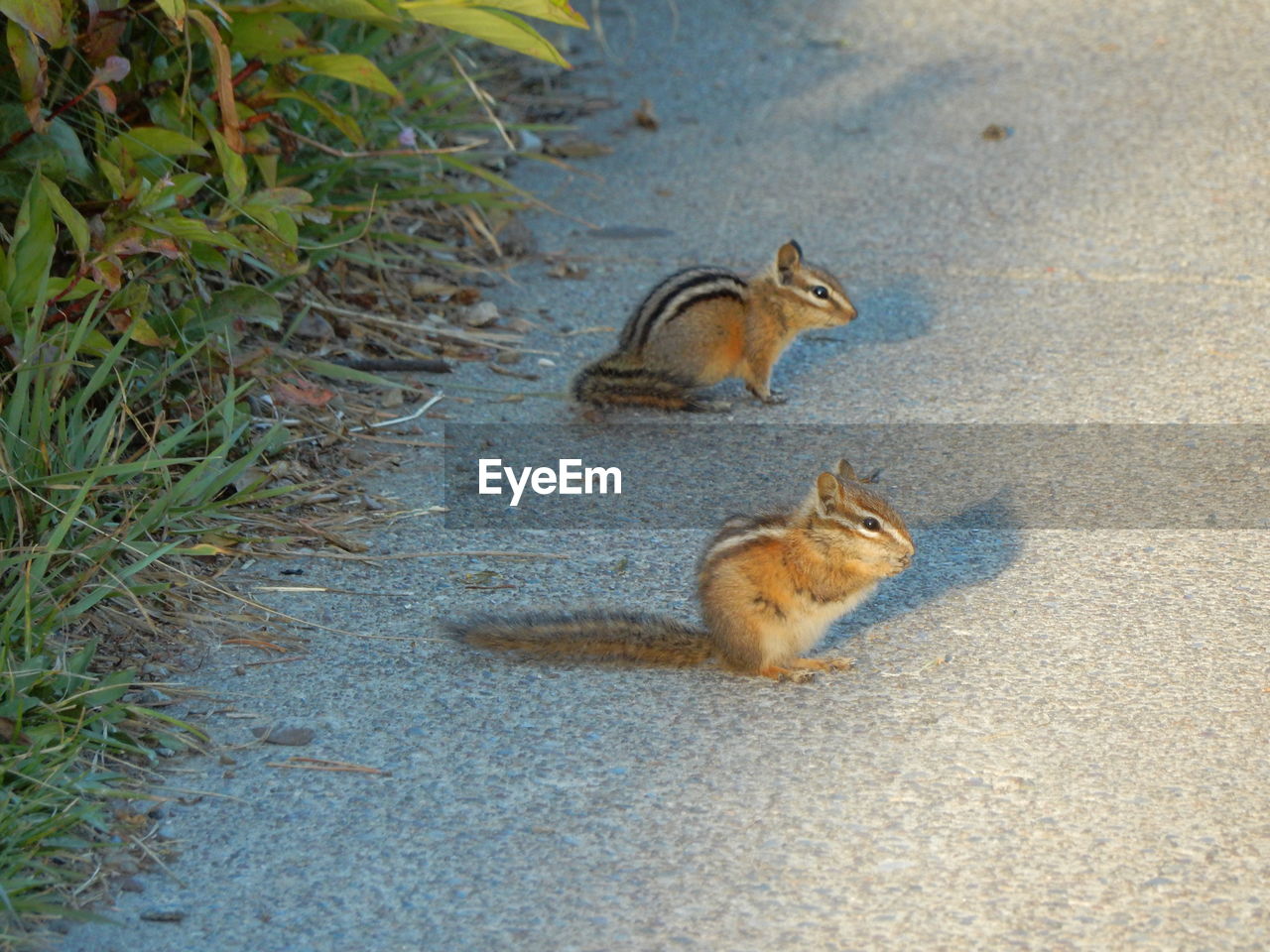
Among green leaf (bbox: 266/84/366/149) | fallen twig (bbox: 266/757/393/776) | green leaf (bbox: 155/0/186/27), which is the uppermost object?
green leaf (bbox: 266/84/366/149)

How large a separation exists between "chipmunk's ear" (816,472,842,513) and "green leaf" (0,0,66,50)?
7.50ft

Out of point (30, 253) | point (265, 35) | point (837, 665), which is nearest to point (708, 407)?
point (837, 665)

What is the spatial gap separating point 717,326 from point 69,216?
2.52 meters

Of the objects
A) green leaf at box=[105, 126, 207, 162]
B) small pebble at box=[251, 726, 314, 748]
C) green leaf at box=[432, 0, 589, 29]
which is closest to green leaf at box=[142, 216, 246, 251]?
green leaf at box=[105, 126, 207, 162]

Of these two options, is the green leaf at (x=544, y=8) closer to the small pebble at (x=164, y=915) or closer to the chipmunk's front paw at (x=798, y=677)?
the chipmunk's front paw at (x=798, y=677)

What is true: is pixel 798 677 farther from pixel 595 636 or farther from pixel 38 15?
pixel 38 15

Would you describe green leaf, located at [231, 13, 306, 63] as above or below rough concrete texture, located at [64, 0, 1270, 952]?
above

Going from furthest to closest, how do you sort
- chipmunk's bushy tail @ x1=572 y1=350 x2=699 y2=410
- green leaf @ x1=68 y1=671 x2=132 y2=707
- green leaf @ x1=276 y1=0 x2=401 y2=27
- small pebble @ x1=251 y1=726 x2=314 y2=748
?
chipmunk's bushy tail @ x1=572 y1=350 x2=699 y2=410 → green leaf @ x1=276 y1=0 x2=401 y2=27 → small pebble @ x1=251 y1=726 x2=314 y2=748 → green leaf @ x1=68 y1=671 x2=132 y2=707

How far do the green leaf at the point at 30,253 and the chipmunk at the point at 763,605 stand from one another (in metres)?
1.49

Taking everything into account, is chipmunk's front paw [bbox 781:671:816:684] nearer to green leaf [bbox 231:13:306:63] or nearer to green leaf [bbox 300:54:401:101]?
green leaf [bbox 300:54:401:101]

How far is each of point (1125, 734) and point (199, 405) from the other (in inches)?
113

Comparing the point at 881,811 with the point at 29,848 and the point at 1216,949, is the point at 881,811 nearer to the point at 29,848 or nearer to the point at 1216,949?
the point at 1216,949

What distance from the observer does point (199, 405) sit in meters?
4.67

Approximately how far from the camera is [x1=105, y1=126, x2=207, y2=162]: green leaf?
4.52 m
